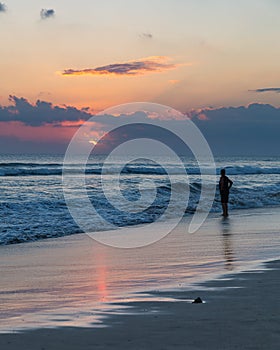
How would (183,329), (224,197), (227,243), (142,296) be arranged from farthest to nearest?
(224,197) → (227,243) → (142,296) → (183,329)

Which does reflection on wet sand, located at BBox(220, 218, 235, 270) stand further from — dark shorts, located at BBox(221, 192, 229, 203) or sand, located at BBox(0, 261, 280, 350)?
sand, located at BBox(0, 261, 280, 350)

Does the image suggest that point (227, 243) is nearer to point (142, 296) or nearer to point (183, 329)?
point (142, 296)

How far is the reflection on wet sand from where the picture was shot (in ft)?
36.0

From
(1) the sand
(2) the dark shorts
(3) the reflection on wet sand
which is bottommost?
(3) the reflection on wet sand

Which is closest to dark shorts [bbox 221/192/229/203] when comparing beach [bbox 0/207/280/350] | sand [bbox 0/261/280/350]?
beach [bbox 0/207/280/350]

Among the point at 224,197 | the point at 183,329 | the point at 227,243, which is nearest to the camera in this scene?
the point at 183,329

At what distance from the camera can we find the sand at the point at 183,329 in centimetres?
575

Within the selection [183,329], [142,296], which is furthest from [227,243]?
[183,329]

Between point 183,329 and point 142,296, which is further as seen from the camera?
point 142,296

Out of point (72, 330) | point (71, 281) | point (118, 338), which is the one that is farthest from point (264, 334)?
point (71, 281)

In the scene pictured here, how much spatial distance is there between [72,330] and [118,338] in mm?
554

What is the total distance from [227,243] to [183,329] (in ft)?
25.8

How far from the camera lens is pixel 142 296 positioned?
8062mm

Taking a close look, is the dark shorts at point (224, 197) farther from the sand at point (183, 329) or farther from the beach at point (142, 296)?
the sand at point (183, 329)
